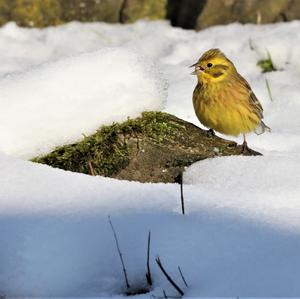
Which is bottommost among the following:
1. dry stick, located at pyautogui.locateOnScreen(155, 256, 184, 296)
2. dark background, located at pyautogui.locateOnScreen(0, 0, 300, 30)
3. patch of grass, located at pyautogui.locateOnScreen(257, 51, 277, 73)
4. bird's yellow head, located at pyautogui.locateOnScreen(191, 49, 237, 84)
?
dry stick, located at pyautogui.locateOnScreen(155, 256, 184, 296)

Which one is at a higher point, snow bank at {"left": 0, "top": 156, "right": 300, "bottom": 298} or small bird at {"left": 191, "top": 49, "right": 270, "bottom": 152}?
small bird at {"left": 191, "top": 49, "right": 270, "bottom": 152}

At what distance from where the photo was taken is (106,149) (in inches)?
172

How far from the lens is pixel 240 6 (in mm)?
8539

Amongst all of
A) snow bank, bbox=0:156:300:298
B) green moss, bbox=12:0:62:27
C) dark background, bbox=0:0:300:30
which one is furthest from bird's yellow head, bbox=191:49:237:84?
green moss, bbox=12:0:62:27

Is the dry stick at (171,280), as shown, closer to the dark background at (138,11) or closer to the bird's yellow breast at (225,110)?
the bird's yellow breast at (225,110)

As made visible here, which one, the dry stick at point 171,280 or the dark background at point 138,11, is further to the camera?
the dark background at point 138,11

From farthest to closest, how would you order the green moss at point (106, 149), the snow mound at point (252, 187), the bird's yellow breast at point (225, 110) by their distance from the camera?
the bird's yellow breast at point (225, 110)
the green moss at point (106, 149)
the snow mound at point (252, 187)

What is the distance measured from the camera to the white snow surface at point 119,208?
292 cm

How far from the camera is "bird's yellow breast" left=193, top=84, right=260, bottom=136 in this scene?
537 cm

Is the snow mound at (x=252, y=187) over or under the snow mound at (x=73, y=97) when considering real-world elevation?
under

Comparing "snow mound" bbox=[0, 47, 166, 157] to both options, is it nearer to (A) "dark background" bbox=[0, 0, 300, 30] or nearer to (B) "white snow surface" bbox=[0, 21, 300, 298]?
(B) "white snow surface" bbox=[0, 21, 300, 298]

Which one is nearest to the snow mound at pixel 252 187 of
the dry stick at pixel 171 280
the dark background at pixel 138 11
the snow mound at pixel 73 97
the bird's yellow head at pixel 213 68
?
the dry stick at pixel 171 280

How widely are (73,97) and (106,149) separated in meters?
0.44

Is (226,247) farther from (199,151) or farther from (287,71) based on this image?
(287,71)
